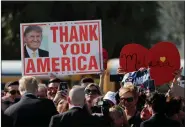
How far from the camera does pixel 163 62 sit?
10.8m

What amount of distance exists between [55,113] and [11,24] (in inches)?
657

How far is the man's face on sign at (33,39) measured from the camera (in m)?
10.8

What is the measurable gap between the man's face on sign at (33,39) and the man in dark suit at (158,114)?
268cm

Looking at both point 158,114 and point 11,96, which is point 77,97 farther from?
point 11,96

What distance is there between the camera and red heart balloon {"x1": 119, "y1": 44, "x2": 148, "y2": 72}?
10742 mm

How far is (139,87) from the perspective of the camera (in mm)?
10281

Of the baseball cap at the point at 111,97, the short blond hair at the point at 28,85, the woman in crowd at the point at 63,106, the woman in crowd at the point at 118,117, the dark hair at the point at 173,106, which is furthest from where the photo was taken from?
the baseball cap at the point at 111,97

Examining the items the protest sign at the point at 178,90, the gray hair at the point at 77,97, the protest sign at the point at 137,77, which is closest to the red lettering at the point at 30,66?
the protest sign at the point at 137,77

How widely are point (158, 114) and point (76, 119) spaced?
0.79 metres

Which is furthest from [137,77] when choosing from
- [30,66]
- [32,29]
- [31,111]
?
[31,111]

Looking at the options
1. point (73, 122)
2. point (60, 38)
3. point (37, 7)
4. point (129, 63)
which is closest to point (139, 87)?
point (129, 63)

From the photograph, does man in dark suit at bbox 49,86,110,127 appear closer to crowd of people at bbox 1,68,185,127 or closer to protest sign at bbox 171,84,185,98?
crowd of people at bbox 1,68,185,127

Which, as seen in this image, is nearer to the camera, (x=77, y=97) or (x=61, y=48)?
(x=77, y=97)

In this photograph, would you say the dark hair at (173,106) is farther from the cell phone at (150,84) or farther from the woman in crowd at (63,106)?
the woman in crowd at (63,106)
